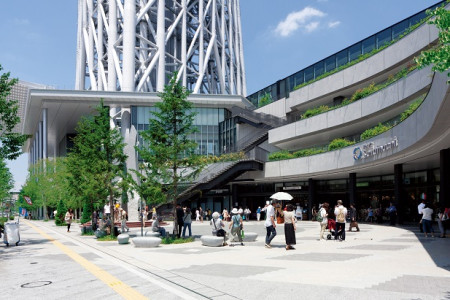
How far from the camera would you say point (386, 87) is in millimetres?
30609

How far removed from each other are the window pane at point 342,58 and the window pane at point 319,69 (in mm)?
2166

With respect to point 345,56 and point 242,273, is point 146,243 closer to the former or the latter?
point 242,273

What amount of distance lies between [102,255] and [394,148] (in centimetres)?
1735

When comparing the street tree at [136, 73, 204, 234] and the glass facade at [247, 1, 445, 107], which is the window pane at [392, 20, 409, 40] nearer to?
the glass facade at [247, 1, 445, 107]

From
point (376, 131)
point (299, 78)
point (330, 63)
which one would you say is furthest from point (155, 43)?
point (376, 131)

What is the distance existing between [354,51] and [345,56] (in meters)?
1.14


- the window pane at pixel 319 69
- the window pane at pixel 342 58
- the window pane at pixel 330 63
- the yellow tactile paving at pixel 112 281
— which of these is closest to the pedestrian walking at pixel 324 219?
Answer: the yellow tactile paving at pixel 112 281

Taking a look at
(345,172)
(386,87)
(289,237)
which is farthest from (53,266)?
(345,172)

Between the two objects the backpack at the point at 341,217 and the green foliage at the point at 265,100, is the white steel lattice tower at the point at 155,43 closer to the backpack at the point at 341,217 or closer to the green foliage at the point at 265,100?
the green foliage at the point at 265,100

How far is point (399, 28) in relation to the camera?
121 feet

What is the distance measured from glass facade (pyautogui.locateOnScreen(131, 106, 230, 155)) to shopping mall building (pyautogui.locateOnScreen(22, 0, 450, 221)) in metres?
0.14

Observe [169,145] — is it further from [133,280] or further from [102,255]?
[133,280]

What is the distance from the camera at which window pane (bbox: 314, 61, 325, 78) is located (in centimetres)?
4521

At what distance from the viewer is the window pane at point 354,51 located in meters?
41.2
